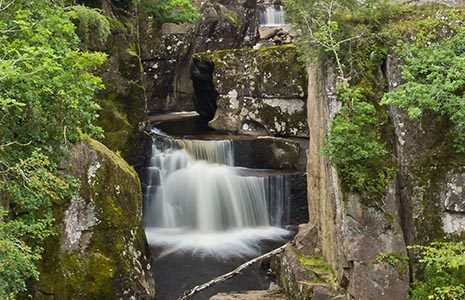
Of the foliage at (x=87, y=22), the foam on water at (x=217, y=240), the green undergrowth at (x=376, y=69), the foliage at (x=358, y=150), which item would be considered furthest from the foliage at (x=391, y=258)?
the foliage at (x=87, y=22)

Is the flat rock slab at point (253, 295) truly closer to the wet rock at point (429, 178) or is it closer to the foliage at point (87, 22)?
the wet rock at point (429, 178)

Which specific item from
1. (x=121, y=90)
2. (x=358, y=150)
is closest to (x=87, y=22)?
(x=121, y=90)

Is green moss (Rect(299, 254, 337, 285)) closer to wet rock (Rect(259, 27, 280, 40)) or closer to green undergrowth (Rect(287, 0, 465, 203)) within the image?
green undergrowth (Rect(287, 0, 465, 203))

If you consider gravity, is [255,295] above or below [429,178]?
below

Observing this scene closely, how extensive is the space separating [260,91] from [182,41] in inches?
367

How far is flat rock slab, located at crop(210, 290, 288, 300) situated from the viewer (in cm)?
967

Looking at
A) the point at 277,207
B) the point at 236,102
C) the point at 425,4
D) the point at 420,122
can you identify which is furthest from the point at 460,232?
the point at 236,102

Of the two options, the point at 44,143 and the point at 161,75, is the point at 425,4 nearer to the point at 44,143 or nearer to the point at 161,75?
the point at 44,143

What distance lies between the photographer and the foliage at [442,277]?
5.96 metres

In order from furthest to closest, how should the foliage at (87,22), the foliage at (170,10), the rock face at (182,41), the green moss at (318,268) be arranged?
the rock face at (182,41) < the foliage at (170,10) < the foliage at (87,22) < the green moss at (318,268)

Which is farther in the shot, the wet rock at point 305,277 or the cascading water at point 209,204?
the cascading water at point 209,204

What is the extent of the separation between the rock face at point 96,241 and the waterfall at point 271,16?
2239cm

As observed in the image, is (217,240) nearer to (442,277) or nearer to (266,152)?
(266,152)

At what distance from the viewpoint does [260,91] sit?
1923cm
